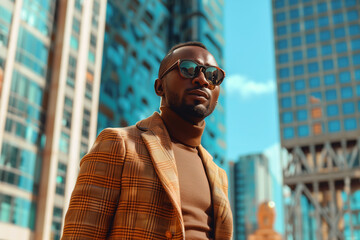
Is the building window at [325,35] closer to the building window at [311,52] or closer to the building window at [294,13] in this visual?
the building window at [311,52]

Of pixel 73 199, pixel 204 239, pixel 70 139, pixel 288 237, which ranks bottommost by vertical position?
pixel 204 239

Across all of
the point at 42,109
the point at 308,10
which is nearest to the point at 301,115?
the point at 308,10

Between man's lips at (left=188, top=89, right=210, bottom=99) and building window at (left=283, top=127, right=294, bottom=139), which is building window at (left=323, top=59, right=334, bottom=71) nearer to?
building window at (left=283, top=127, right=294, bottom=139)

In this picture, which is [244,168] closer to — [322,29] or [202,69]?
[322,29]

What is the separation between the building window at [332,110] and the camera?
54.2 m

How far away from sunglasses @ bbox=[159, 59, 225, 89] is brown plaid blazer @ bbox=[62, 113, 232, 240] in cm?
46

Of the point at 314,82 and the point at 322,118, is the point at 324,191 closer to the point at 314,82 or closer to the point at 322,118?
the point at 322,118

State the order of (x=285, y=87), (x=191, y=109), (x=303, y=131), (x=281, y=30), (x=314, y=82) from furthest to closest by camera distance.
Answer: (x=281, y=30)
(x=285, y=87)
(x=314, y=82)
(x=303, y=131)
(x=191, y=109)

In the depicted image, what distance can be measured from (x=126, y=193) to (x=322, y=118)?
5520 cm

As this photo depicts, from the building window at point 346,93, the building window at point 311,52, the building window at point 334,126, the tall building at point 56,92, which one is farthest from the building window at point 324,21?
the tall building at point 56,92

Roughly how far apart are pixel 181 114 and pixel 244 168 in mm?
154266

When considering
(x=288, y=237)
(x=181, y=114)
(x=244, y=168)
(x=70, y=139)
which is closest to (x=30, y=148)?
(x=70, y=139)

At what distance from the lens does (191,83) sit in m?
2.75

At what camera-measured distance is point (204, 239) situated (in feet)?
8.25
